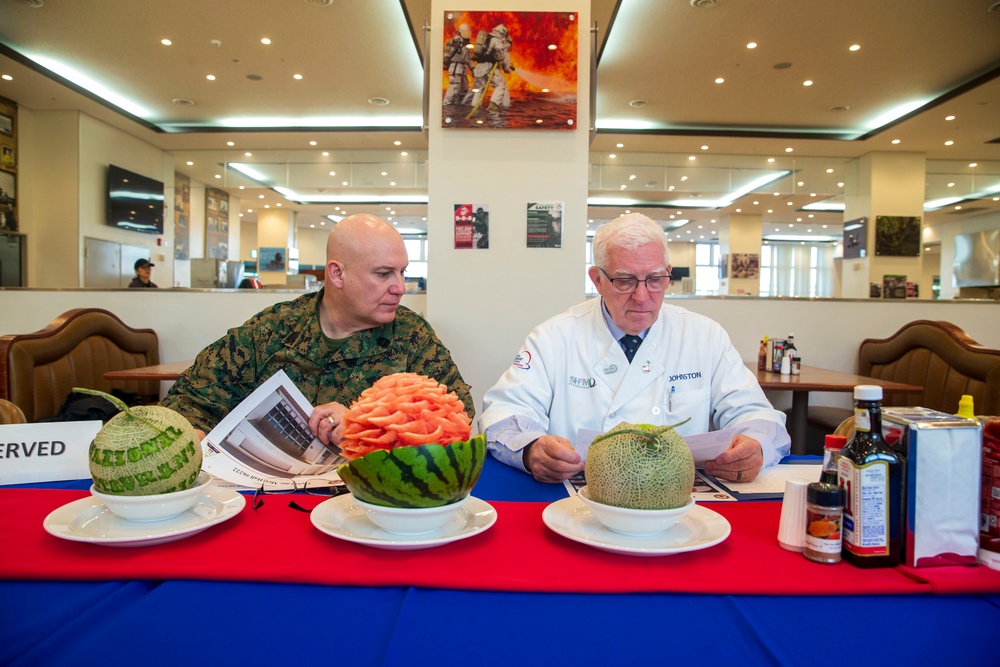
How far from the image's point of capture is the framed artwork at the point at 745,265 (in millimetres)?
14125

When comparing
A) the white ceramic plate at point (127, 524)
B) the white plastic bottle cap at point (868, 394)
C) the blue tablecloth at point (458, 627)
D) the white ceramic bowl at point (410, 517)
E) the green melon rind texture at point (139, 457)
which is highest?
the white plastic bottle cap at point (868, 394)

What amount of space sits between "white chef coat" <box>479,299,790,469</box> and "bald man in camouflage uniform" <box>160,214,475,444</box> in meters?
0.25

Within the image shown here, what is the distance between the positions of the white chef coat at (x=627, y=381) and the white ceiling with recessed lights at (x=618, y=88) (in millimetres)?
1847

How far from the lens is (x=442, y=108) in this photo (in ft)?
9.95

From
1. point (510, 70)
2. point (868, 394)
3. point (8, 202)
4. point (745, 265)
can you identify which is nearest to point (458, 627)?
point (868, 394)

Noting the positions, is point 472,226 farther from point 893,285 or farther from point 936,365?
point 893,285

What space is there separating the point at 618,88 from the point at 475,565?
25.4 ft

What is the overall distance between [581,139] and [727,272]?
12471mm

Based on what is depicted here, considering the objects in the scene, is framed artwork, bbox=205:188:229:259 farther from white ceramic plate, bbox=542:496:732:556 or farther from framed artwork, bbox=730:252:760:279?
white ceramic plate, bbox=542:496:732:556

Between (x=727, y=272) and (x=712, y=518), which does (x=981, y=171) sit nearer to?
(x=727, y=272)

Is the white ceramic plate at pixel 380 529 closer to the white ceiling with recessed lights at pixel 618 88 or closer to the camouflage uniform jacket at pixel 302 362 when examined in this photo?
the camouflage uniform jacket at pixel 302 362

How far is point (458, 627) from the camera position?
2.25 ft

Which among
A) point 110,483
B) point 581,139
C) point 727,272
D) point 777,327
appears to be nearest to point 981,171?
point 727,272

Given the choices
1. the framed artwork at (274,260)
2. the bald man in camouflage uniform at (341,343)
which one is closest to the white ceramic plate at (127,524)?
the bald man in camouflage uniform at (341,343)
